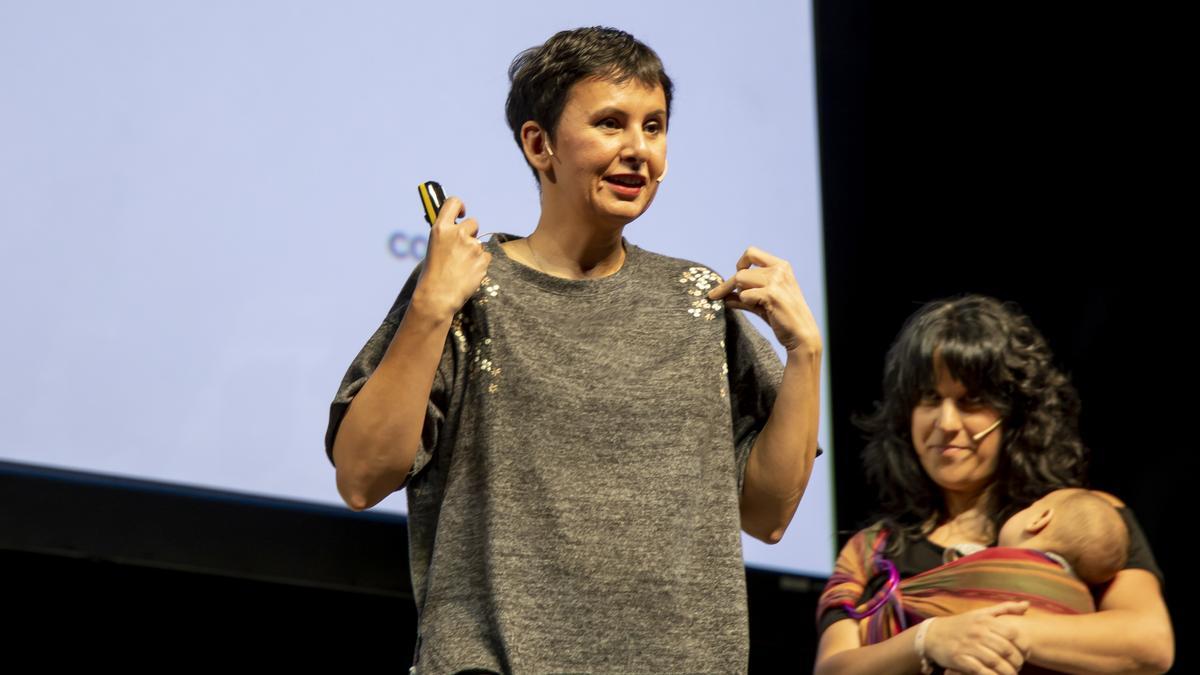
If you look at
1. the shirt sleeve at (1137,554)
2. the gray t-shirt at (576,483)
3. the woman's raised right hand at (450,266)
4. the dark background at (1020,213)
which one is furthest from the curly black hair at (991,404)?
the woman's raised right hand at (450,266)

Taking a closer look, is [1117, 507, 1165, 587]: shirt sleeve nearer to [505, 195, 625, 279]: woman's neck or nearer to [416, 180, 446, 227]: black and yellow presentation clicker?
[505, 195, 625, 279]: woman's neck

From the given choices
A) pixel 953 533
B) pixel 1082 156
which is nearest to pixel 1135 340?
pixel 1082 156

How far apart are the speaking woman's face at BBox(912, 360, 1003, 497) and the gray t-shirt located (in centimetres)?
67

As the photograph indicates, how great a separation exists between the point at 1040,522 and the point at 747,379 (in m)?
0.64

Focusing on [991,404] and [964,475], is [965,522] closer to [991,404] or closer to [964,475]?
[964,475]

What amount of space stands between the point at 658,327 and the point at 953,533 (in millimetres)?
823

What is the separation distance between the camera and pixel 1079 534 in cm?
198

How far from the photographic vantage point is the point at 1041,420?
7.12 feet

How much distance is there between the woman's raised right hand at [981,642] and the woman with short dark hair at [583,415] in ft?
1.34

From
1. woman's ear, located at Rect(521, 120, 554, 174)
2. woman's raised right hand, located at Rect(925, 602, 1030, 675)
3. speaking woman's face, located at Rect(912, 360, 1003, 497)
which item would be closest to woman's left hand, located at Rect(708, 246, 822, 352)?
woman's ear, located at Rect(521, 120, 554, 174)

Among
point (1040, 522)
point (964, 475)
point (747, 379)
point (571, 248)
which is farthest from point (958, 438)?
point (571, 248)

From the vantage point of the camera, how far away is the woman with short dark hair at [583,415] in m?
1.39

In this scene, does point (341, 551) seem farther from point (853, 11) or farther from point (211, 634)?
point (853, 11)

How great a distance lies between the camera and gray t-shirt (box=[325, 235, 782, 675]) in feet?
4.54
